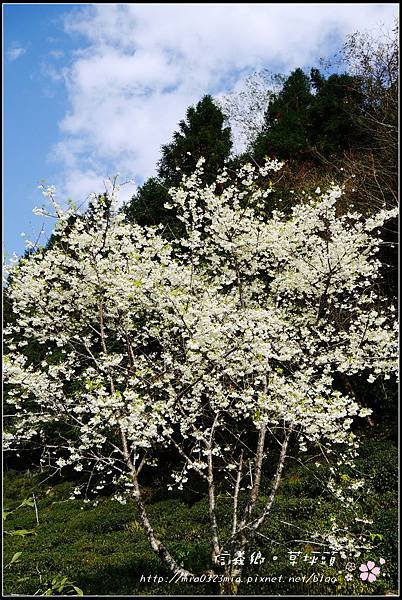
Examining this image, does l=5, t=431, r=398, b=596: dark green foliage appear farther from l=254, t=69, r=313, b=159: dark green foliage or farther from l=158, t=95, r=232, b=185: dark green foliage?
l=254, t=69, r=313, b=159: dark green foliage

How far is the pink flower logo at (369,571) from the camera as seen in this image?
17.3 ft

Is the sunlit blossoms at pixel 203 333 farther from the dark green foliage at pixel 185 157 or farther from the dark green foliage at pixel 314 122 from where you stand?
the dark green foliage at pixel 314 122

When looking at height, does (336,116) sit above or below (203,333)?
above

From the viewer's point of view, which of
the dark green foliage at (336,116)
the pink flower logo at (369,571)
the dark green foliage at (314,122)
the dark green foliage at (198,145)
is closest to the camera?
the pink flower logo at (369,571)

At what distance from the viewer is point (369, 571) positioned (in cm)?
531

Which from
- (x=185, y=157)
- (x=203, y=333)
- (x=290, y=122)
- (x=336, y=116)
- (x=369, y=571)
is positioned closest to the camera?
(x=203, y=333)

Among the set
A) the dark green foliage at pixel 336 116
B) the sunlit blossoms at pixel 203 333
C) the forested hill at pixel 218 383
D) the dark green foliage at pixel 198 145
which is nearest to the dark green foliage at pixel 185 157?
the dark green foliage at pixel 198 145

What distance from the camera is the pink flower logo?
17.3ft

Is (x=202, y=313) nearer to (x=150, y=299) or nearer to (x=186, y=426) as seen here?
(x=150, y=299)

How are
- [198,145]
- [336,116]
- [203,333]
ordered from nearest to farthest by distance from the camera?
1. [203,333]
2. [198,145]
3. [336,116]

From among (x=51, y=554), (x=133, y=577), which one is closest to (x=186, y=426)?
(x=133, y=577)

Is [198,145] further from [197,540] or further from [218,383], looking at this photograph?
[197,540]

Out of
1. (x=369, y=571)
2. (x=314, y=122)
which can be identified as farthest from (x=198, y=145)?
(x=369, y=571)

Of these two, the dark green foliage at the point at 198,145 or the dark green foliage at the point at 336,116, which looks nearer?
the dark green foliage at the point at 198,145
